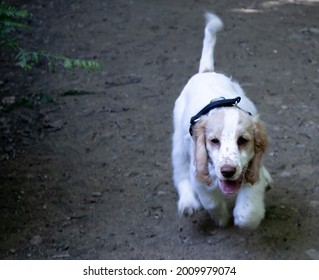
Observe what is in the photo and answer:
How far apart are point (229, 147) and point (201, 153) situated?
0.31m

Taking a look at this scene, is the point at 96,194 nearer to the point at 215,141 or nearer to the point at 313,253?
the point at 215,141

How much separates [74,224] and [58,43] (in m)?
4.16

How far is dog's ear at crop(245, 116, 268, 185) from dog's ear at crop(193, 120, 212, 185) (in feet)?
0.86

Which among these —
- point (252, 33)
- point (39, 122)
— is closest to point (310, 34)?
point (252, 33)

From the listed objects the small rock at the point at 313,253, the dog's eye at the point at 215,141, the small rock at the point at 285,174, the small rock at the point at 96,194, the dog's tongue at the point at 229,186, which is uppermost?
the dog's eye at the point at 215,141

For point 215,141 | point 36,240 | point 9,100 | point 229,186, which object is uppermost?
point 215,141

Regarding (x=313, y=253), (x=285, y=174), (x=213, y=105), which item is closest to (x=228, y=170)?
(x=213, y=105)

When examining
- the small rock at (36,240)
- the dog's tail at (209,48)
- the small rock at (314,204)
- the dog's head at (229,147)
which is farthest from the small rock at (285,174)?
the small rock at (36,240)

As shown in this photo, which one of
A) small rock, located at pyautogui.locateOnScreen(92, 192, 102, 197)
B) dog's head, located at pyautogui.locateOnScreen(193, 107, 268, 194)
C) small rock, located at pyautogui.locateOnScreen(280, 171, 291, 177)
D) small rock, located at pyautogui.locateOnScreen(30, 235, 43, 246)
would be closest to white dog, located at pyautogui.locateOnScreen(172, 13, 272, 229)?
dog's head, located at pyautogui.locateOnScreen(193, 107, 268, 194)

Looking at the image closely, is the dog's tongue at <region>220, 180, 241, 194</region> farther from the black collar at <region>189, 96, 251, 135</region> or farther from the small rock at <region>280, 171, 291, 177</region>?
the small rock at <region>280, 171, 291, 177</region>

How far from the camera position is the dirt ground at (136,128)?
443cm

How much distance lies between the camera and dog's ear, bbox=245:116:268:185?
3.98 metres

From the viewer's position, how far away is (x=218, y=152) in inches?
150

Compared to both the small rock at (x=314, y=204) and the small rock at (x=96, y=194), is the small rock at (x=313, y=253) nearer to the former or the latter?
the small rock at (x=314, y=204)
